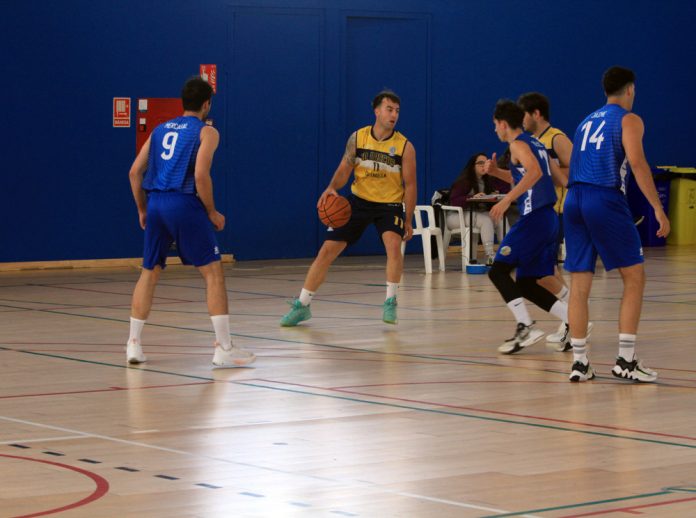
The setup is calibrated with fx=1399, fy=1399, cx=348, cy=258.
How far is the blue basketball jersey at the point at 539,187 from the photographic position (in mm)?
9812

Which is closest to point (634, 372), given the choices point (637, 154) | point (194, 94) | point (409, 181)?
point (637, 154)

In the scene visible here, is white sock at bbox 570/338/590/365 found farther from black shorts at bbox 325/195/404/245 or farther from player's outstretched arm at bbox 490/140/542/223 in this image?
black shorts at bbox 325/195/404/245

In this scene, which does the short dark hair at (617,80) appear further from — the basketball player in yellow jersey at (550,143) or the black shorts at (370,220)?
the black shorts at (370,220)

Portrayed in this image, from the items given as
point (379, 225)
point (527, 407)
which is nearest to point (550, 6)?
point (379, 225)

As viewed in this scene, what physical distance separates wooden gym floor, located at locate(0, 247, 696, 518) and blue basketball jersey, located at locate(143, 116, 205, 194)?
1208 millimetres

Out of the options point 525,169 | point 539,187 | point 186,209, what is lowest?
point 186,209

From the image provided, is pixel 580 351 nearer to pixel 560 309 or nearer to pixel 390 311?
pixel 560 309

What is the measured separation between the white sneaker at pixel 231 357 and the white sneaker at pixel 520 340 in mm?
1864

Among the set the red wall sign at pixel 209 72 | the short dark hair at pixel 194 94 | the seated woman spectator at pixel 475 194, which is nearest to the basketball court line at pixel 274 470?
the short dark hair at pixel 194 94

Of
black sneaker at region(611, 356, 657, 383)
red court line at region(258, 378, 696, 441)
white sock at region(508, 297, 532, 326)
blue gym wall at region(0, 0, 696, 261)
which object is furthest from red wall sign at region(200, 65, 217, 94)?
black sneaker at region(611, 356, 657, 383)

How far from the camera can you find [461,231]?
1816 cm

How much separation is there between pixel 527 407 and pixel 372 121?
43.8 ft

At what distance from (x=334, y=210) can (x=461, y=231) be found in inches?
263

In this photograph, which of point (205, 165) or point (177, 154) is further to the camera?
point (177, 154)
